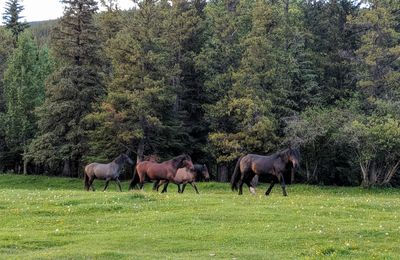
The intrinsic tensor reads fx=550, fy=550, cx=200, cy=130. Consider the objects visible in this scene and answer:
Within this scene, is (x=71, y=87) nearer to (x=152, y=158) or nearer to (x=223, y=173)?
(x=223, y=173)

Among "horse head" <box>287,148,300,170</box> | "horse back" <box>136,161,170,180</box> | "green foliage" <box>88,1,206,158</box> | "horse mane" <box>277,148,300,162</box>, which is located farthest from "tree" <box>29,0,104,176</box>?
"horse head" <box>287,148,300,170</box>

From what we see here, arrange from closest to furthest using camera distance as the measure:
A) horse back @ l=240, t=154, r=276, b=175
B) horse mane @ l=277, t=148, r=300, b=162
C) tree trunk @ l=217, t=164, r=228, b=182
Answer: horse mane @ l=277, t=148, r=300, b=162 < horse back @ l=240, t=154, r=276, b=175 < tree trunk @ l=217, t=164, r=228, b=182

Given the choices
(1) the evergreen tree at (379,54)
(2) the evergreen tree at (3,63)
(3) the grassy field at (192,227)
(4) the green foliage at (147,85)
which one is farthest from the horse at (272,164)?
(2) the evergreen tree at (3,63)

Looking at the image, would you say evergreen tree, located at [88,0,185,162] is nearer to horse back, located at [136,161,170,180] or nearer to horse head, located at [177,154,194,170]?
horse back, located at [136,161,170,180]

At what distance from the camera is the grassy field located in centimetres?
1385

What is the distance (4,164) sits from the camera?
64562 millimetres

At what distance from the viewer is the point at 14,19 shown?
80812mm

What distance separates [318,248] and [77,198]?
37.8 ft

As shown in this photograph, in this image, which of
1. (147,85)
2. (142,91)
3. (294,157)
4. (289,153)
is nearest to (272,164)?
(289,153)

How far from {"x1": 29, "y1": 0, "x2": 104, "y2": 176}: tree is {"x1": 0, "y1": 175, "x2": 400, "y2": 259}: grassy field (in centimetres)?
2804

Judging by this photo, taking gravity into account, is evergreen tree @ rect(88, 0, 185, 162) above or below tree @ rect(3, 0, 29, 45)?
below

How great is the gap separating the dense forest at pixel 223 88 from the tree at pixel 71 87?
0.13 m

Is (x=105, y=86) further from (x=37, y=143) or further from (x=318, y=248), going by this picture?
(x=318, y=248)

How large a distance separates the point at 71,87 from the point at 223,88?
46.4ft
